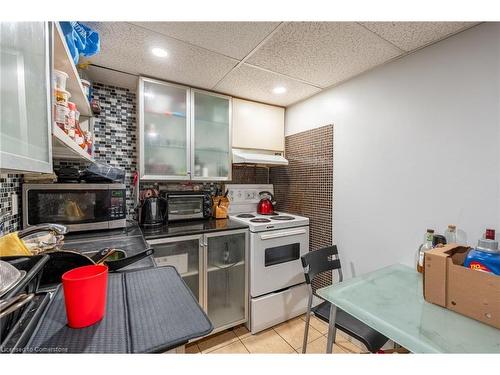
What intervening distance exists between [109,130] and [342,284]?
7.06ft

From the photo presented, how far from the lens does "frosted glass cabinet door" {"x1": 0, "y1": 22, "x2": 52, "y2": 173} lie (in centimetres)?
51

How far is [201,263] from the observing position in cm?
174

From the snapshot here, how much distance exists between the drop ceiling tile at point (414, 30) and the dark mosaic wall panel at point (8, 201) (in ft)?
6.67

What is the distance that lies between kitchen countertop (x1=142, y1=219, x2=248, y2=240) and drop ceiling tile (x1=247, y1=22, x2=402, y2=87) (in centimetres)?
129

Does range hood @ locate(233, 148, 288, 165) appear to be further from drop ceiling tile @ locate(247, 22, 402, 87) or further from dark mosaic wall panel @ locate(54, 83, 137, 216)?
dark mosaic wall panel @ locate(54, 83, 137, 216)

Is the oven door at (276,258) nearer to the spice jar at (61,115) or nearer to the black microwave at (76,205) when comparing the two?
the black microwave at (76,205)

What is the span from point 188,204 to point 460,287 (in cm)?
187

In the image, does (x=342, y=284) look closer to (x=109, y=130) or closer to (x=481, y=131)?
(x=481, y=131)

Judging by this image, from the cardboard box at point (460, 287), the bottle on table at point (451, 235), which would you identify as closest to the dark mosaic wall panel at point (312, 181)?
the bottle on table at point (451, 235)

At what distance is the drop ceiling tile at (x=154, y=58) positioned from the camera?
1.26 metres

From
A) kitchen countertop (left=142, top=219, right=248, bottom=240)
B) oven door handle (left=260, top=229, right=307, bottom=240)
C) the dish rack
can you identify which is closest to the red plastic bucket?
the dish rack

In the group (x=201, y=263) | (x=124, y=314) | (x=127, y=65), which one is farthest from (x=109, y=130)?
(x=124, y=314)

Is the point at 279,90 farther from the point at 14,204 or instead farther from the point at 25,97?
the point at 14,204

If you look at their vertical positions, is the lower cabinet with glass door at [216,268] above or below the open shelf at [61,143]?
below
